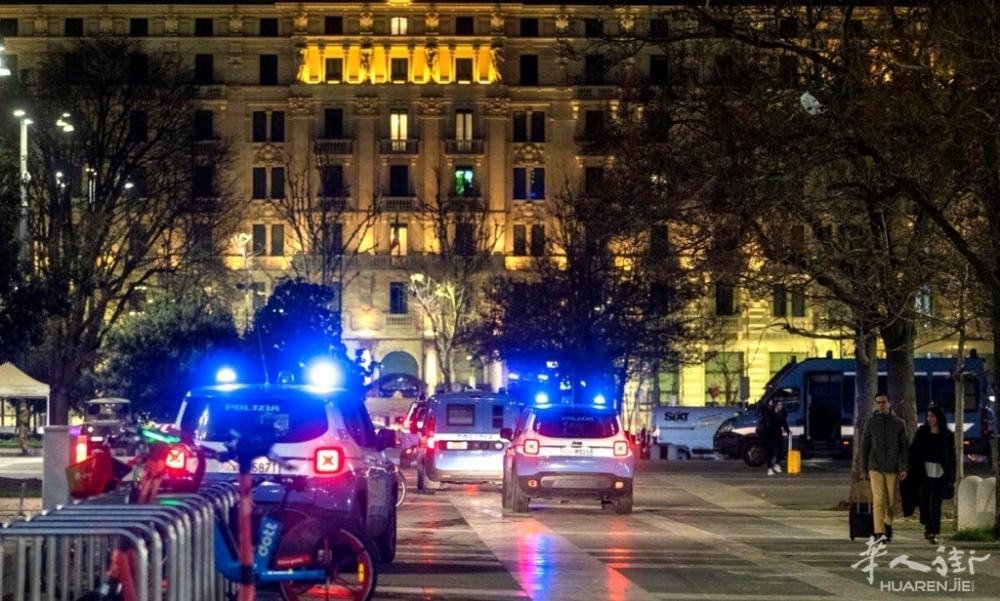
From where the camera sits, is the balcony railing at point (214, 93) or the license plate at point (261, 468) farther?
the balcony railing at point (214, 93)

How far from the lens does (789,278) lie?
2798 centimetres

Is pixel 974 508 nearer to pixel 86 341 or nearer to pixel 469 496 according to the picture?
pixel 469 496

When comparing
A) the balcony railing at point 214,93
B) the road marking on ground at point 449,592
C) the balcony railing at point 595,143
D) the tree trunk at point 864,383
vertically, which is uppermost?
the balcony railing at point 214,93

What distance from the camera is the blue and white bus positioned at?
5656cm

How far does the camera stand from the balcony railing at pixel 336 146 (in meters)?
100

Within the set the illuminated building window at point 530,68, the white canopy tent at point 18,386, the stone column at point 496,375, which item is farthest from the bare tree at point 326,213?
the white canopy tent at point 18,386

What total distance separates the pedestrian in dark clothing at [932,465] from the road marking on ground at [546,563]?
4.60m

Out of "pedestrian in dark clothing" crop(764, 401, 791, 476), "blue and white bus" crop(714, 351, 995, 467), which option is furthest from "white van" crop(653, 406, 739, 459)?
"pedestrian in dark clothing" crop(764, 401, 791, 476)

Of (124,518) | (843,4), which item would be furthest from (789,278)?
(124,518)

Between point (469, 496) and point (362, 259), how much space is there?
66941mm

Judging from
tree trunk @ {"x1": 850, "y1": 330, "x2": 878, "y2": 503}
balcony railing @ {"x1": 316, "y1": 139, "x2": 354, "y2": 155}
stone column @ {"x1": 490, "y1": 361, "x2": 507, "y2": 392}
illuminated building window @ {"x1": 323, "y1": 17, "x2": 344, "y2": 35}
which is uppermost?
illuminated building window @ {"x1": 323, "y1": 17, "x2": 344, "y2": 35}

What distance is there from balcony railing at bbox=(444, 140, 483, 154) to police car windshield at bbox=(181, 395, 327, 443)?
8585cm

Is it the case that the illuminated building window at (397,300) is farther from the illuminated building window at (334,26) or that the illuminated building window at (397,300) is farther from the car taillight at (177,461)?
the car taillight at (177,461)

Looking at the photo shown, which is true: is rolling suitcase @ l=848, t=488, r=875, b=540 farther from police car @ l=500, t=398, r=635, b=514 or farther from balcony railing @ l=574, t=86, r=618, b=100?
balcony railing @ l=574, t=86, r=618, b=100
